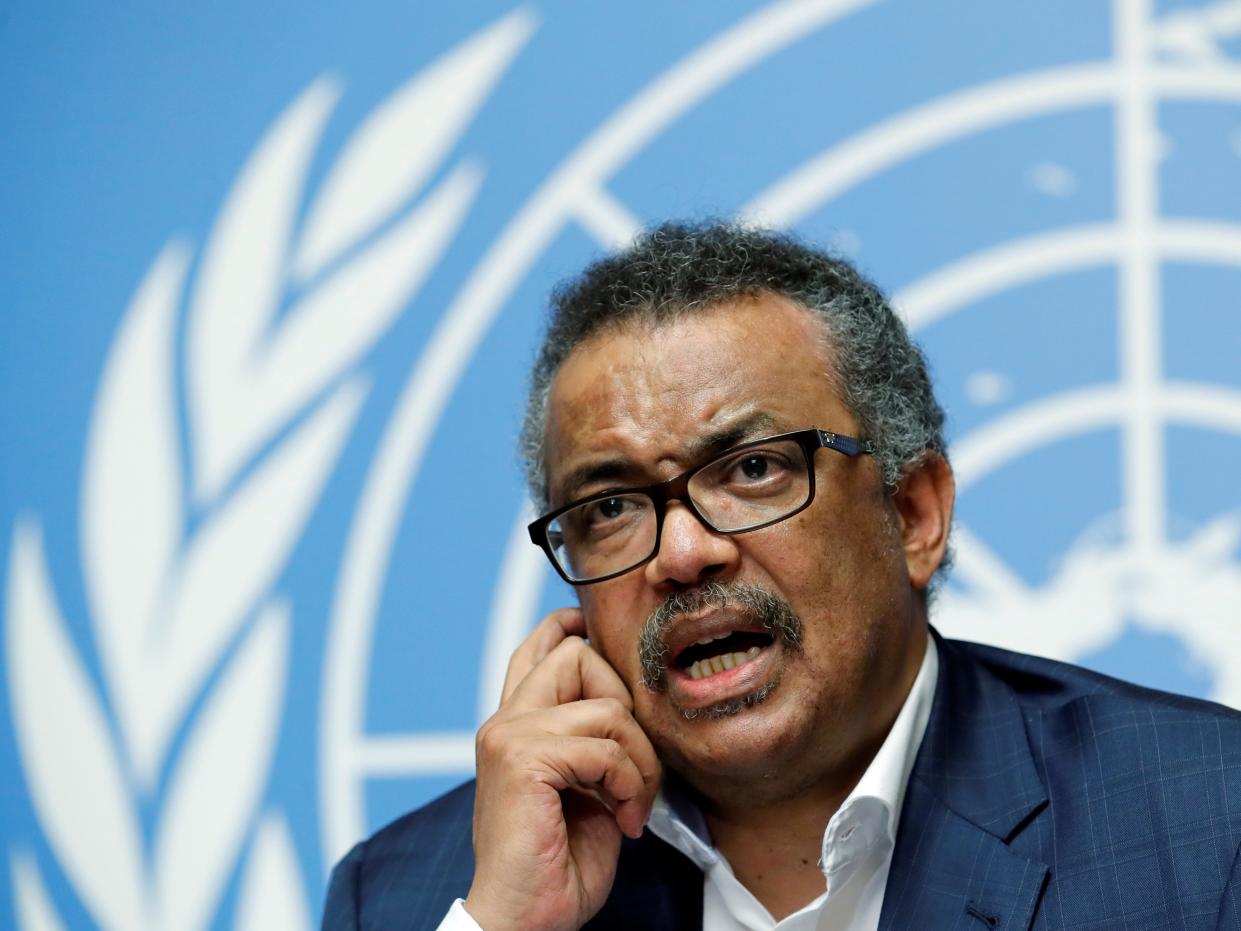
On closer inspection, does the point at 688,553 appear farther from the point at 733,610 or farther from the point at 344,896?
the point at 344,896

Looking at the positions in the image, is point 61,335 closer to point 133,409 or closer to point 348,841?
point 133,409

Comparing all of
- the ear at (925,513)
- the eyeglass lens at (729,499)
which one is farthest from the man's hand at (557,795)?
the ear at (925,513)

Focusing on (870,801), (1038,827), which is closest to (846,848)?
(870,801)

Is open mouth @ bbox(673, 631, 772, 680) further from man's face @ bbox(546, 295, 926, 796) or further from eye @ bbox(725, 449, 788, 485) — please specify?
eye @ bbox(725, 449, 788, 485)

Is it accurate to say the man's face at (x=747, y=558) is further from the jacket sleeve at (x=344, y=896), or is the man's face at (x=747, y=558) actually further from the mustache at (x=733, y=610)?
the jacket sleeve at (x=344, y=896)

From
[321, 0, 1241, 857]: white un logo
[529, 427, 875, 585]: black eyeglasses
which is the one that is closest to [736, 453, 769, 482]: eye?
[529, 427, 875, 585]: black eyeglasses

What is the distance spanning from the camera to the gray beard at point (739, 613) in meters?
2.23

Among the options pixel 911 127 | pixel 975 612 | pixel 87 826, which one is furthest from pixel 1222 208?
pixel 87 826

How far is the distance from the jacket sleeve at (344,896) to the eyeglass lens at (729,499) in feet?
2.82

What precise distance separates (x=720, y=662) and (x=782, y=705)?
0.39 ft

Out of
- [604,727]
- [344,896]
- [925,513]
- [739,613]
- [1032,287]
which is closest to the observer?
[739,613]

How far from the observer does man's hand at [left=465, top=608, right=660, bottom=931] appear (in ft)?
7.52

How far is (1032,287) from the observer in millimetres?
3029

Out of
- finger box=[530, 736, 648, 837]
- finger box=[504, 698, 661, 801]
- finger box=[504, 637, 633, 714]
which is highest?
finger box=[504, 637, 633, 714]
